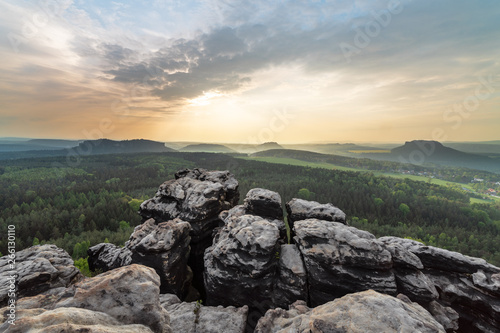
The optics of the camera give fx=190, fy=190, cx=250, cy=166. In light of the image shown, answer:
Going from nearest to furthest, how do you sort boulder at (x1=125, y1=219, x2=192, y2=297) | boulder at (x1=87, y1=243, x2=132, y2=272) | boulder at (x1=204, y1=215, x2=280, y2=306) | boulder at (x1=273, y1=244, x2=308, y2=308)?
boulder at (x1=273, y1=244, x2=308, y2=308) → boulder at (x1=204, y1=215, x2=280, y2=306) → boulder at (x1=125, y1=219, x2=192, y2=297) → boulder at (x1=87, y1=243, x2=132, y2=272)

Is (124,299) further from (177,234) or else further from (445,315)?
(445,315)

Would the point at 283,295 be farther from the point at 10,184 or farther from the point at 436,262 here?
the point at 10,184

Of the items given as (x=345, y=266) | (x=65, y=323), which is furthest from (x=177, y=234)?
(x=345, y=266)

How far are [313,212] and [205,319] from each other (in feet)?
48.5

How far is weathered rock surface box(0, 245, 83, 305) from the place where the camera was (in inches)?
557

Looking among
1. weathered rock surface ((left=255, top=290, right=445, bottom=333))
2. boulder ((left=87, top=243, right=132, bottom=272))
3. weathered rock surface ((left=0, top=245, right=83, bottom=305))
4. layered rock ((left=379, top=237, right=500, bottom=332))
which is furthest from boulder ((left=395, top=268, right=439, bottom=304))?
weathered rock surface ((left=0, top=245, right=83, bottom=305))

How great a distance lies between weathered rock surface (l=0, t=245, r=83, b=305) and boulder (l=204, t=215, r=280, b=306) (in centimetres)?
1234

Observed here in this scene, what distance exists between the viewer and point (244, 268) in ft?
50.6

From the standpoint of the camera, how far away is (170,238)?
1844 cm

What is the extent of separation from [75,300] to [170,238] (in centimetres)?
1027

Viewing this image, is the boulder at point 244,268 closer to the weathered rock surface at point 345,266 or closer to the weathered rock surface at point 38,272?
the weathered rock surface at point 345,266

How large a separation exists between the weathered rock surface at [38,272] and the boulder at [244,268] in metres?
12.3

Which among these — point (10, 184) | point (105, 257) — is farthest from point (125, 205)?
point (10, 184)

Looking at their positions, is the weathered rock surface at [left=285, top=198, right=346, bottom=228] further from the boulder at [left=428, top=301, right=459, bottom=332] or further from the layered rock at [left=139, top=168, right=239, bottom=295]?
the layered rock at [left=139, top=168, right=239, bottom=295]
